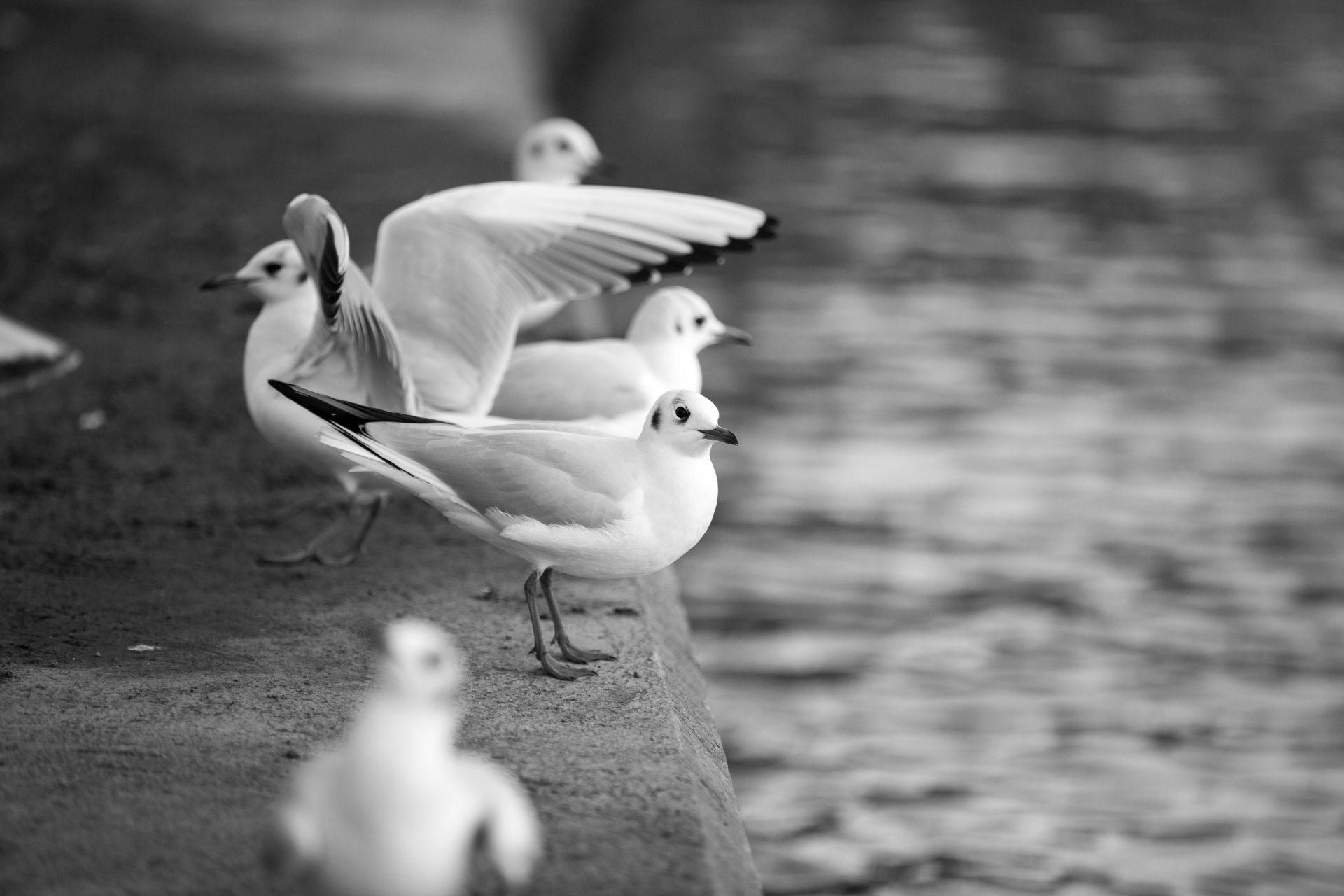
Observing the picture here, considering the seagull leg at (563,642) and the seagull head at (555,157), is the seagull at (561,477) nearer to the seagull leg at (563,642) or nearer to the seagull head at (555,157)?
the seagull leg at (563,642)

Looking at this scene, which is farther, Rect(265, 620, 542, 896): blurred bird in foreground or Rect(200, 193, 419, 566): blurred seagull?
Rect(200, 193, 419, 566): blurred seagull

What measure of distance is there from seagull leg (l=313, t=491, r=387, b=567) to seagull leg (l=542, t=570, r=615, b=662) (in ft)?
2.57

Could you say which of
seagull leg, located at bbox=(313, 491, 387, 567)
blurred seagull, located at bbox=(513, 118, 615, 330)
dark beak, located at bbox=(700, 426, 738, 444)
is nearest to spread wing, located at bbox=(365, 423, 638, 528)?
dark beak, located at bbox=(700, 426, 738, 444)

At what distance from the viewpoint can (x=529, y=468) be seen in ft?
12.3

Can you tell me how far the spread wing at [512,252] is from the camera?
4.68 meters

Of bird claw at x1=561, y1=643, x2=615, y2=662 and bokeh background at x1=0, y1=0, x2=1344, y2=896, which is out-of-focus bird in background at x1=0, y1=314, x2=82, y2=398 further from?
bird claw at x1=561, y1=643, x2=615, y2=662

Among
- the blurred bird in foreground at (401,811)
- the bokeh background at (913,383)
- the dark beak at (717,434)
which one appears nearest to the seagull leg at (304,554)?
the bokeh background at (913,383)

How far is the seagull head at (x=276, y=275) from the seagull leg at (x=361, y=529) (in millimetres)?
658

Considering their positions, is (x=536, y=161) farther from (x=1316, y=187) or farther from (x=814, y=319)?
(x=1316, y=187)

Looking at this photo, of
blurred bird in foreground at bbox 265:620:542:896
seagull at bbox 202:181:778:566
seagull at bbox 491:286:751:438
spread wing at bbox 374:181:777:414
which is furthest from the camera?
seagull at bbox 491:286:751:438

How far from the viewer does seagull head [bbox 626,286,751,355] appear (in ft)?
17.1

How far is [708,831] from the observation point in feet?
10.4

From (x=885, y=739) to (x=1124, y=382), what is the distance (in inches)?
142

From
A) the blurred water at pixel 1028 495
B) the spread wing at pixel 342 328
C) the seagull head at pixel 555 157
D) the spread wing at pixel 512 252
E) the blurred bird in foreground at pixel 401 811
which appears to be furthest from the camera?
the seagull head at pixel 555 157
